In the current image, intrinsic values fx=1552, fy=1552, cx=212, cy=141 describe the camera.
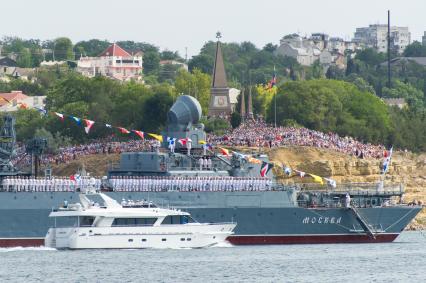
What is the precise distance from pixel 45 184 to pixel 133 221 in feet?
30.0

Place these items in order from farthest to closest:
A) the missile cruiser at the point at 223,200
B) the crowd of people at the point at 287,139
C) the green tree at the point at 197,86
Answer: the green tree at the point at 197,86
the crowd of people at the point at 287,139
the missile cruiser at the point at 223,200

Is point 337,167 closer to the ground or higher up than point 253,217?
higher up

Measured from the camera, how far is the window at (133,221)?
3629 inches

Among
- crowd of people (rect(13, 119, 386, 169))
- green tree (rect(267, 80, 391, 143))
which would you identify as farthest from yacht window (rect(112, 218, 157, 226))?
green tree (rect(267, 80, 391, 143))

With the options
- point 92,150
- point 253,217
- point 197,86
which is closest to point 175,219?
point 253,217

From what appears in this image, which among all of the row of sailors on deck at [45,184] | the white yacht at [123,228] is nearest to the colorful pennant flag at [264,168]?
the white yacht at [123,228]

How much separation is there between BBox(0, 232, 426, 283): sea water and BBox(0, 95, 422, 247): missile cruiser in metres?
2.90

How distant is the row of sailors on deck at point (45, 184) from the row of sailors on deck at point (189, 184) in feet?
5.57

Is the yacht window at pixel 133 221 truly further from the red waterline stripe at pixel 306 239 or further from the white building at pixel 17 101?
the white building at pixel 17 101

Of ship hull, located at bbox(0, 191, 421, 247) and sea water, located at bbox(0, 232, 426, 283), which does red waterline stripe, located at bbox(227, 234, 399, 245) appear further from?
sea water, located at bbox(0, 232, 426, 283)

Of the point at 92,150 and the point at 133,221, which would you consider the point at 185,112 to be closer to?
the point at 133,221

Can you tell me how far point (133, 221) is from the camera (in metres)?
92.4

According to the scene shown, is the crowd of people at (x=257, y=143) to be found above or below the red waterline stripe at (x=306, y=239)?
above

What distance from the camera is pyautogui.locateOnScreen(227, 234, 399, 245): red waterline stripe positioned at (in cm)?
10050
